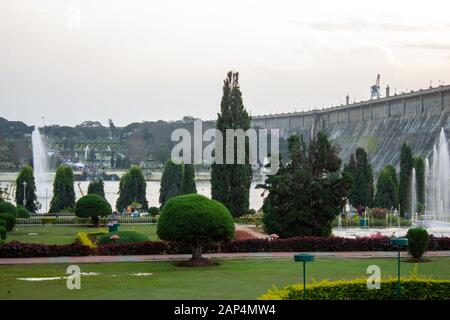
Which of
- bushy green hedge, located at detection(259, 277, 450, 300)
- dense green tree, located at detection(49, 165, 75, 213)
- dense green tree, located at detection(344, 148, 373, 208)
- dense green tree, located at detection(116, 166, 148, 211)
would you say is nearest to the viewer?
bushy green hedge, located at detection(259, 277, 450, 300)

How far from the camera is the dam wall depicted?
8644 cm

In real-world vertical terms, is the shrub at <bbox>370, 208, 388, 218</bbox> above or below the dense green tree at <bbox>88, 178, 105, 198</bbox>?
below

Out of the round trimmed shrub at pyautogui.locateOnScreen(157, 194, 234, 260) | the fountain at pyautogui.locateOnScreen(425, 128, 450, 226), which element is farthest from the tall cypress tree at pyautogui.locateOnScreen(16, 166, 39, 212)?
the round trimmed shrub at pyautogui.locateOnScreen(157, 194, 234, 260)

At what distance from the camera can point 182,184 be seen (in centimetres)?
5488

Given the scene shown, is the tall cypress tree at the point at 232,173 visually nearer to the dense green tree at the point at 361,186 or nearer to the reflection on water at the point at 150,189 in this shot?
the dense green tree at the point at 361,186

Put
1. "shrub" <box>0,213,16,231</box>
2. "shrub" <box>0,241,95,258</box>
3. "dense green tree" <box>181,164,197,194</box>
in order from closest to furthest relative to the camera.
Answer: "shrub" <box>0,241,95,258</box> → "shrub" <box>0,213,16,231</box> → "dense green tree" <box>181,164,197,194</box>

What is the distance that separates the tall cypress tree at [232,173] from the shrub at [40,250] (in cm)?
1624

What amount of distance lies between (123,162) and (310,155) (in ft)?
379

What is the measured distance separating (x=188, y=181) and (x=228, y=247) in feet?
84.5

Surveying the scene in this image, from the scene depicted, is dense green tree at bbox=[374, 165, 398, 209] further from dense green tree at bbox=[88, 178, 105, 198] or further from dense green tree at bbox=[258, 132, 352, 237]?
dense green tree at bbox=[258, 132, 352, 237]

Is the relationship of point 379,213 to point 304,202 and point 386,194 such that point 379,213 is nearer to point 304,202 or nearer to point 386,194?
point 386,194

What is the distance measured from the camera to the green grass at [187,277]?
1902 centimetres

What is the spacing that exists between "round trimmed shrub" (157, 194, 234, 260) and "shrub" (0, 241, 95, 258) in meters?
3.38

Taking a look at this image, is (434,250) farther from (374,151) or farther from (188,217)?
(374,151)
